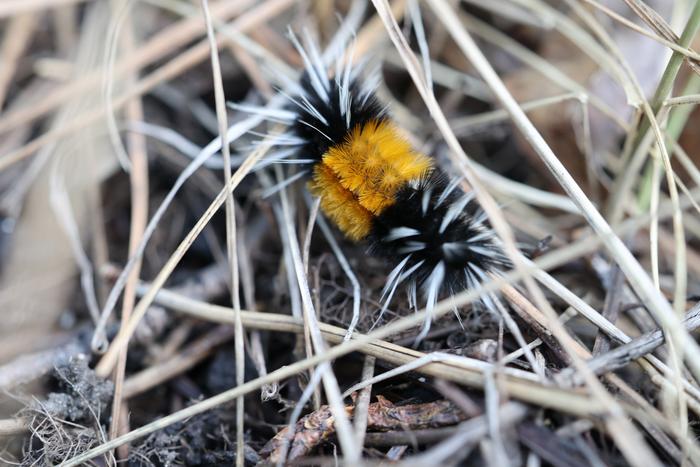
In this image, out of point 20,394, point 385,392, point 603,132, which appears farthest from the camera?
point 603,132

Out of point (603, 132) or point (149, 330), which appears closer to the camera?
point (149, 330)

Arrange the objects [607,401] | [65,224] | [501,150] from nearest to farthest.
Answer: [607,401]
[65,224]
[501,150]

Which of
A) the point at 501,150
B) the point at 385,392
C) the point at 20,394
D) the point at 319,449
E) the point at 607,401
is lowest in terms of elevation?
the point at 20,394

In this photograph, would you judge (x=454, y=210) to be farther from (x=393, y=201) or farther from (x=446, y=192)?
(x=393, y=201)

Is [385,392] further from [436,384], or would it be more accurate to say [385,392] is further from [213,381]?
[213,381]

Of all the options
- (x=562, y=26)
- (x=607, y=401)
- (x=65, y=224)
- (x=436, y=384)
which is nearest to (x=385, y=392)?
(x=436, y=384)

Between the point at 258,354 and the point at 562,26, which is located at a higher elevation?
the point at 562,26

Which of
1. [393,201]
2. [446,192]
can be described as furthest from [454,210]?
[393,201]
